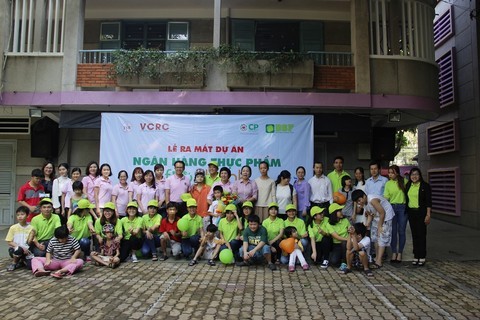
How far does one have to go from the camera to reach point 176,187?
7.11m

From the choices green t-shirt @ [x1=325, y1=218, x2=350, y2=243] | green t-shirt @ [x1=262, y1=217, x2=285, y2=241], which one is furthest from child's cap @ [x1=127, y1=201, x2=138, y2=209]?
green t-shirt @ [x1=325, y1=218, x2=350, y2=243]

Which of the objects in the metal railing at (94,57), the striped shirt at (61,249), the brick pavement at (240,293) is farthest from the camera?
the metal railing at (94,57)

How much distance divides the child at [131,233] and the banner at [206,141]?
5.14 ft

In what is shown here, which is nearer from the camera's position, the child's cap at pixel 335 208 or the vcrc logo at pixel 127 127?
the child's cap at pixel 335 208

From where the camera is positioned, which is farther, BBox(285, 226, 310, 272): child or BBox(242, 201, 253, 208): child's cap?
BBox(242, 201, 253, 208): child's cap

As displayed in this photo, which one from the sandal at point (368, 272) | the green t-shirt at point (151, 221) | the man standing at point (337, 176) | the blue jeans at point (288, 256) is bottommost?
the sandal at point (368, 272)

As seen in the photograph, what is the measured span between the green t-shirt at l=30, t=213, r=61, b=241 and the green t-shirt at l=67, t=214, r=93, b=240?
0.80 feet

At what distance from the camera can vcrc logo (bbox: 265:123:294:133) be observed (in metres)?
7.91

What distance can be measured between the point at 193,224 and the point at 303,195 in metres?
2.01

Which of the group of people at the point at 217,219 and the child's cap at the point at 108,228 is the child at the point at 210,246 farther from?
the child's cap at the point at 108,228

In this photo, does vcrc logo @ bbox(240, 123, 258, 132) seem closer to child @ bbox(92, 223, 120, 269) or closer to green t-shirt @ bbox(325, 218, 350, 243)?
green t-shirt @ bbox(325, 218, 350, 243)

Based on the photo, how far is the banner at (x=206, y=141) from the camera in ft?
25.8

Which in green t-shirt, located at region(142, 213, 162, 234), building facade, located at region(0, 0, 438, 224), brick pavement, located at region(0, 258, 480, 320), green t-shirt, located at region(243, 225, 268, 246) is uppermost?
building facade, located at region(0, 0, 438, 224)

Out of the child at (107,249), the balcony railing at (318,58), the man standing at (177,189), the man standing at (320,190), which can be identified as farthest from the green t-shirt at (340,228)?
the balcony railing at (318,58)
